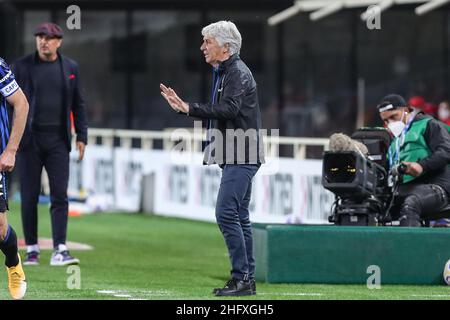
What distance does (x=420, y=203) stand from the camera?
1228 centimetres

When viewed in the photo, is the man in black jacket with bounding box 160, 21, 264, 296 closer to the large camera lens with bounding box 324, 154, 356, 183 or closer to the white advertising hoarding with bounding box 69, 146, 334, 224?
the large camera lens with bounding box 324, 154, 356, 183

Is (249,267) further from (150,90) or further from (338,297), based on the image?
(150,90)

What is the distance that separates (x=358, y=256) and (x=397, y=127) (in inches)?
65.9

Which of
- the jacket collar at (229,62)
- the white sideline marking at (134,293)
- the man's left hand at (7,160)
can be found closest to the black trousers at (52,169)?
the white sideline marking at (134,293)

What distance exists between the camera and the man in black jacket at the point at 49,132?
Answer: 12.8m

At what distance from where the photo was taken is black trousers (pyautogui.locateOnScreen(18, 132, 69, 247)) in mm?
12852

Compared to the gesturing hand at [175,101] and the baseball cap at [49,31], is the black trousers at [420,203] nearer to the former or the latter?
the gesturing hand at [175,101]

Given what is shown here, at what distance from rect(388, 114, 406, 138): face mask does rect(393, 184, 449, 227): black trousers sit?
53 centimetres

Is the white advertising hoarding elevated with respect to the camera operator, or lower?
lower

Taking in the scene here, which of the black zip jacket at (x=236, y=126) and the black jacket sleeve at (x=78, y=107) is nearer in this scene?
the black zip jacket at (x=236, y=126)

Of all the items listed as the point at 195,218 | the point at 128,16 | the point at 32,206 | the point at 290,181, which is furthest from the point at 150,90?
the point at 32,206

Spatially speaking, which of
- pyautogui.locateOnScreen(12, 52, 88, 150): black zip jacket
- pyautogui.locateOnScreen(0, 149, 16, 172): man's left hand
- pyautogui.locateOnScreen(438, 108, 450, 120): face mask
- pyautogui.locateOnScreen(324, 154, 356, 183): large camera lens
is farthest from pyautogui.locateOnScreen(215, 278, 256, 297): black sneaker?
pyautogui.locateOnScreen(438, 108, 450, 120): face mask

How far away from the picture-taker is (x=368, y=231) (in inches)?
454
